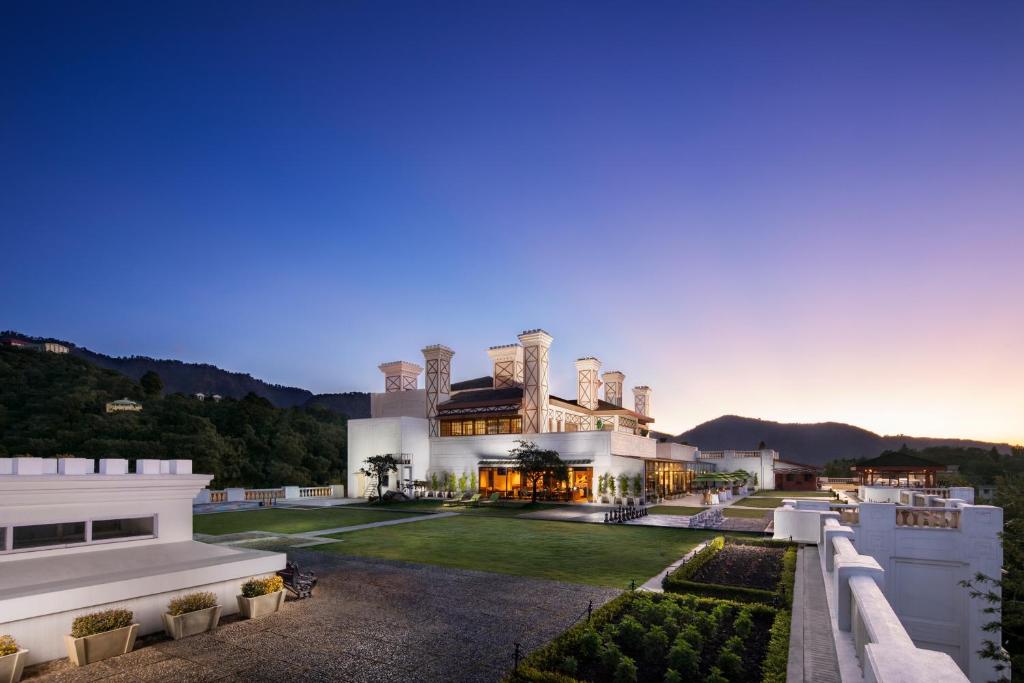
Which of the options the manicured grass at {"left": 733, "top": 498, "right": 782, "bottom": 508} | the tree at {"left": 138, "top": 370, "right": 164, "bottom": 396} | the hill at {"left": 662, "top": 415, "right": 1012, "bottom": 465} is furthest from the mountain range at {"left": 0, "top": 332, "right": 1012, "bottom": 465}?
the manicured grass at {"left": 733, "top": 498, "right": 782, "bottom": 508}

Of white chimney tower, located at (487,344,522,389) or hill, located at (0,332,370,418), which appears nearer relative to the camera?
white chimney tower, located at (487,344,522,389)

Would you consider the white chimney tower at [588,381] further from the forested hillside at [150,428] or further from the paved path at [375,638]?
the paved path at [375,638]

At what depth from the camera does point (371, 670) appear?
27.6 ft

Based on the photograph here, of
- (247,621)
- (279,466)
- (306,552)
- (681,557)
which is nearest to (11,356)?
(279,466)

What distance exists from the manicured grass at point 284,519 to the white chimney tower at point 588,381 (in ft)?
80.9

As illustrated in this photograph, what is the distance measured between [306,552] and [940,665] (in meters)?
18.5

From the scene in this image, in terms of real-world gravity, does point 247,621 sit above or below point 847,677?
below

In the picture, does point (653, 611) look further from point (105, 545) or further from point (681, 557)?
point (105, 545)

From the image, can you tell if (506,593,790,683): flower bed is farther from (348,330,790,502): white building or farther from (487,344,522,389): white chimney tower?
(487,344,522,389): white chimney tower

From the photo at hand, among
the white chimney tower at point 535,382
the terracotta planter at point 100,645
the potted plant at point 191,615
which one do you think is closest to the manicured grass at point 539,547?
the potted plant at point 191,615

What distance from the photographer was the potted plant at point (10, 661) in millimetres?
7715

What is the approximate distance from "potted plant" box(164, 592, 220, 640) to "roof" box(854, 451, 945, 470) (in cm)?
4406

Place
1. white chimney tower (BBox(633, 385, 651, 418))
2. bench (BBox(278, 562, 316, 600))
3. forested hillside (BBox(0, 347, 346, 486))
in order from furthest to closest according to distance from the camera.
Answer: white chimney tower (BBox(633, 385, 651, 418))
forested hillside (BBox(0, 347, 346, 486))
bench (BBox(278, 562, 316, 600))

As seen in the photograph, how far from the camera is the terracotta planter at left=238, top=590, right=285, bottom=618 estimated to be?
35.8 feet
